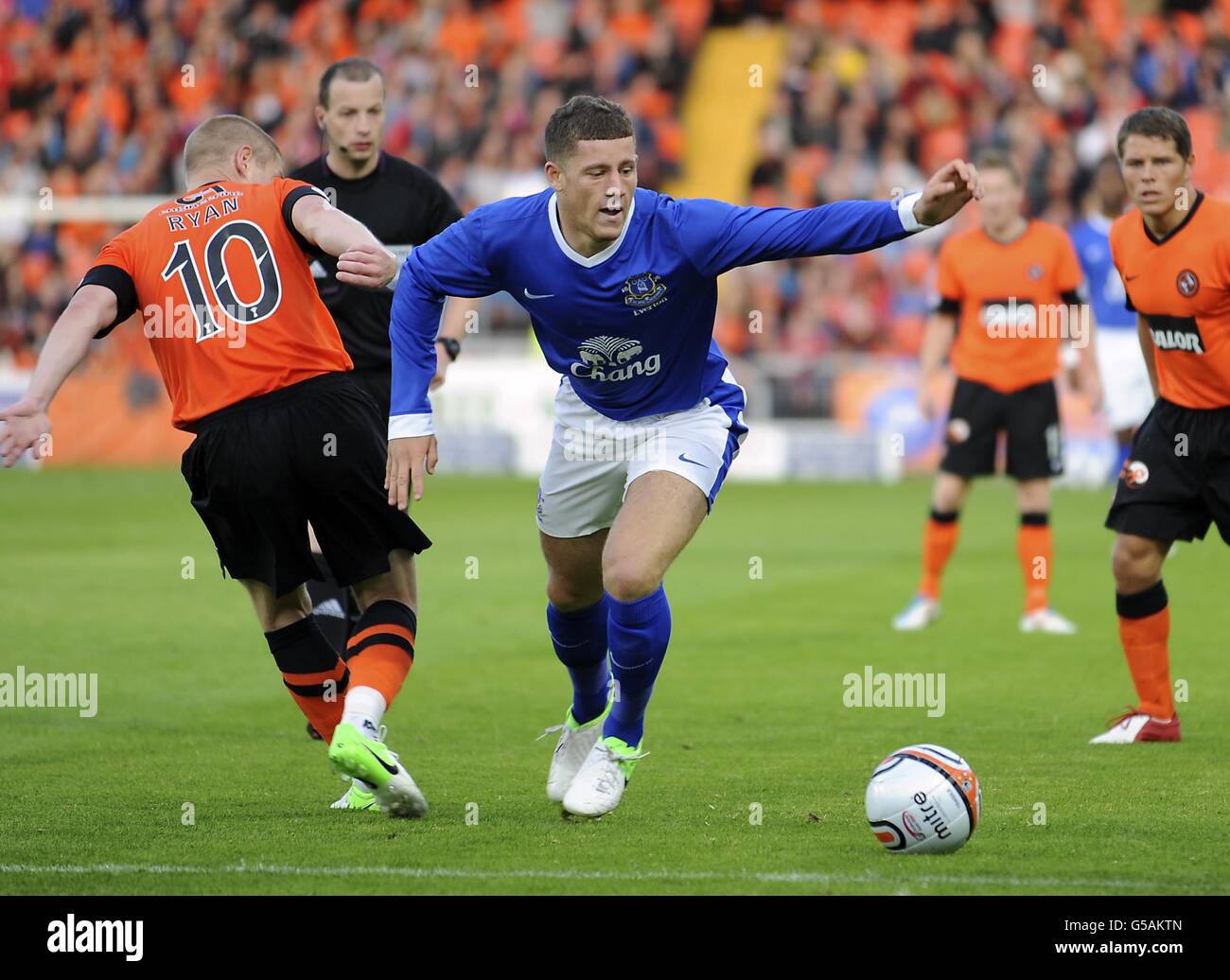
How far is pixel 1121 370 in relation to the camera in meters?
14.5

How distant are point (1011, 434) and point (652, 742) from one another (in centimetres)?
453

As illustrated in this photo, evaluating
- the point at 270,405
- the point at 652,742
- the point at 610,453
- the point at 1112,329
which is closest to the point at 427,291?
the point at 270,405

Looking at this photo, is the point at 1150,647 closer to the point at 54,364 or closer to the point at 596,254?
the point at 596,254

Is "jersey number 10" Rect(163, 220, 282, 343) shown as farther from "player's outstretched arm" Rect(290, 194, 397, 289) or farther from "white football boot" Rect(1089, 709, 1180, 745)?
"white football boot" Rect(1089, 709, 1180, 745)

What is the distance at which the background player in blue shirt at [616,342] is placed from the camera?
18.0 ft

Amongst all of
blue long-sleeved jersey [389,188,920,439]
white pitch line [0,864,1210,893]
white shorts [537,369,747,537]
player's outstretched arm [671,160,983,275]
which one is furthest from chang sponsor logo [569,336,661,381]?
white pitch line [0,864,1210,893]

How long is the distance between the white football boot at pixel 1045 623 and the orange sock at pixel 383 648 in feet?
Result: 17.9

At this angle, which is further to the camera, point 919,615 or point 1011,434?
point 1011,434

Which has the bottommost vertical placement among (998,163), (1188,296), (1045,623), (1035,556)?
(1045,623)

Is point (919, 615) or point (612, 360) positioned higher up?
point (612, 360)

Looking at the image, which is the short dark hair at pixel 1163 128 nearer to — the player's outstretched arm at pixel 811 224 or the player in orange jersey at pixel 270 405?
the player's outstretched arm at pixel 811 224

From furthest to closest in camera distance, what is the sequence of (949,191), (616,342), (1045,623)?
(1045,623) < (616,342) < (949,191)

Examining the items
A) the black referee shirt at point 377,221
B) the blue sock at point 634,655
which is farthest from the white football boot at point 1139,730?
the black referee shirt at point 377,221
